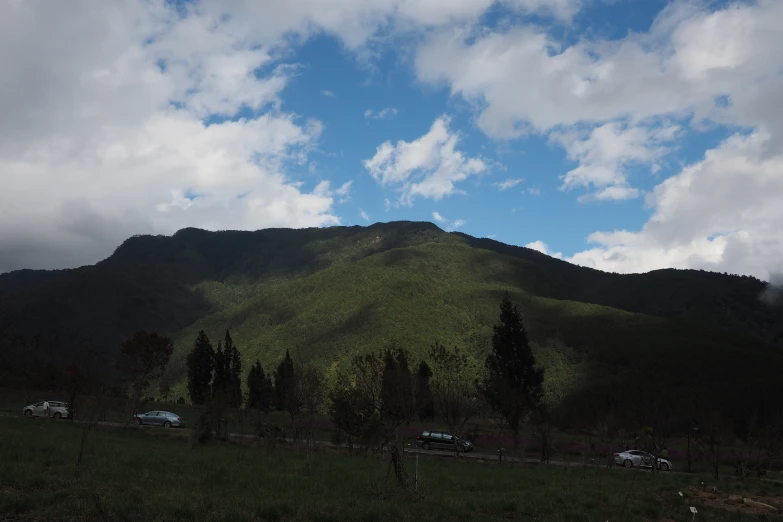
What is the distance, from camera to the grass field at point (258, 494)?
29.8ft

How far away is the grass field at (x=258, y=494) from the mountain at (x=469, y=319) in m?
21.3

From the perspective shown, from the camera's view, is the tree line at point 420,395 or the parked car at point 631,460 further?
the parked car at point 631,460

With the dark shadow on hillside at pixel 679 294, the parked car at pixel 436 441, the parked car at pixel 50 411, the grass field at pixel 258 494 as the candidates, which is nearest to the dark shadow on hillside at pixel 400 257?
the dark shadow on hillside at pixel 679 294

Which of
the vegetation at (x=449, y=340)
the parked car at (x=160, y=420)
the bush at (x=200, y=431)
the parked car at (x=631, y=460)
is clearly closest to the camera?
the bush at (x=200, y=431)

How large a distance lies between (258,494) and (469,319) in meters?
107

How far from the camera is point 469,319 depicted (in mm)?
116000

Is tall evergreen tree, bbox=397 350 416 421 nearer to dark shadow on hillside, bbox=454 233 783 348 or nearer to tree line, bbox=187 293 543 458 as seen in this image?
tree line, bbox=187 293 543 458

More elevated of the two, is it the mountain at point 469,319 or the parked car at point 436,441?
the mountain at point 469,319

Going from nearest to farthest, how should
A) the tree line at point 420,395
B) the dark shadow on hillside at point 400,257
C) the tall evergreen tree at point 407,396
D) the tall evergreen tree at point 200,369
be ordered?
the tree line at point 420,395, the tall evergreen tree at point 407,396, the tall evergreen tree at point 200,369, the dark shadow on hillside at point 400,257

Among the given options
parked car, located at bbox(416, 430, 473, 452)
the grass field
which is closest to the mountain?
parked car, located at bbox(416, 430, 473, 452)

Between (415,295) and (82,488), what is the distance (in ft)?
391

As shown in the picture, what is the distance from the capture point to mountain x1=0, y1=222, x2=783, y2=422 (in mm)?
84188

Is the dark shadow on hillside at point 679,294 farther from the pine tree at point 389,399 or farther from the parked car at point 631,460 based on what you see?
the pine tree at point 389,399

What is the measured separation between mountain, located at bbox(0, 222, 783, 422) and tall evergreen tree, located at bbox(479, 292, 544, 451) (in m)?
17.9
